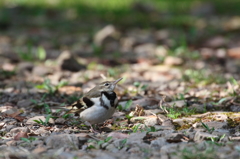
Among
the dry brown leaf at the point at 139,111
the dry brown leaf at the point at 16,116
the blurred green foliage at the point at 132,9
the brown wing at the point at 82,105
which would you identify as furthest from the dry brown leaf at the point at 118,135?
the blurred green foliage at the point at 132,9

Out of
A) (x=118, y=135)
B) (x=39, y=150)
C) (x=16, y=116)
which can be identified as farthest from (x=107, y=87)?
(x=39, y=150)

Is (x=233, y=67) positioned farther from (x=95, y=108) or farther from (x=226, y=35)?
(x=95, y=108)

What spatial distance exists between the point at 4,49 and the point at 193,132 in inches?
234

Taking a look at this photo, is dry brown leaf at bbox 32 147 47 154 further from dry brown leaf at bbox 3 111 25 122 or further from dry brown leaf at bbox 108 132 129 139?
dry brown leaf at bbox 3 111 25 122

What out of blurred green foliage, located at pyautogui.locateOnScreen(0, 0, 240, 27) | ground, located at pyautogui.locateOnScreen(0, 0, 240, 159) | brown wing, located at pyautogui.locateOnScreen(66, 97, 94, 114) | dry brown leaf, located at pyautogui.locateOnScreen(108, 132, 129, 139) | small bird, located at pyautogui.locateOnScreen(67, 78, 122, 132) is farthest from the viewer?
blurred green foliage, located at pyautogui.locateOnScreen(0, 0, 240, 27)

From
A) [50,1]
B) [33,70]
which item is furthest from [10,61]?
[50,1]

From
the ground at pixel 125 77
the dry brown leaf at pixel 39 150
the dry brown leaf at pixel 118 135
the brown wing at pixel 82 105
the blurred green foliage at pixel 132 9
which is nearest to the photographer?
the dry brown leaf at pixel 39 150

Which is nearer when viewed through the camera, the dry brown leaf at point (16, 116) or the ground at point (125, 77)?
the ground at point (125, 77)

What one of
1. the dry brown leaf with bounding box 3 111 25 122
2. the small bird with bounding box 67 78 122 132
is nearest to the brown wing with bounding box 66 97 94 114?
the small bird with bounding box 67 78 122 132

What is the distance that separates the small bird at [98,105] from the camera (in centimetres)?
495

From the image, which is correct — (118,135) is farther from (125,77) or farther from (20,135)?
(125,77)

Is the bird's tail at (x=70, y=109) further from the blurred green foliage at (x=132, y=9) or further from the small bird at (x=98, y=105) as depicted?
the blurred green foliage at (x=132, y=9)

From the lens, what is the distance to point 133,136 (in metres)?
4.51

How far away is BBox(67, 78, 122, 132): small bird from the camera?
4949 millimetres
